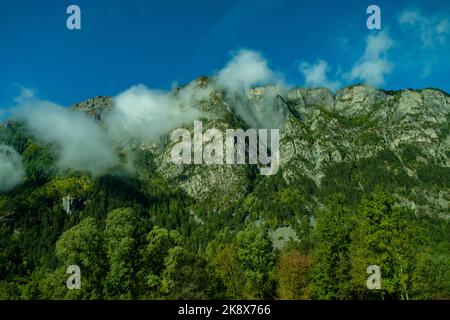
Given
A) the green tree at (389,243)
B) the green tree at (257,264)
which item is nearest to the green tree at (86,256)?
the green tree at (257,264)

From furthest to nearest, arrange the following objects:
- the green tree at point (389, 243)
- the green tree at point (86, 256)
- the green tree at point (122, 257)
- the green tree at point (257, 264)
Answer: the green tree at point (257, 264) < the green tree at point (122, 257) < the green tree at point (86, 256) < the green tree at point (389, 243)

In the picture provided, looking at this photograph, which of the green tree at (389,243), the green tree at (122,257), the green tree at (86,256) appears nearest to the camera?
the green tree at (389,243)

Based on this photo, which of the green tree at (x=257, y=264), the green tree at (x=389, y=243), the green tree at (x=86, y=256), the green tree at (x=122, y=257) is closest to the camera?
the green tree at (x=389, y=243)

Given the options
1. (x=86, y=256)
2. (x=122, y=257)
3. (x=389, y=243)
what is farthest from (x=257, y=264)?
(x=86, y=256)

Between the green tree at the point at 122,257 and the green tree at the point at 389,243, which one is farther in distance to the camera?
the green tree at the point at 122,257

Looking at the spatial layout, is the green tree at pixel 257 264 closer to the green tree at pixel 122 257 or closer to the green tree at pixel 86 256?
the green tree at pixel 122 257

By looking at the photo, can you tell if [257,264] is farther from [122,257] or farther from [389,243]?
[389,243]

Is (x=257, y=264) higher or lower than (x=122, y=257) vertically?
lower

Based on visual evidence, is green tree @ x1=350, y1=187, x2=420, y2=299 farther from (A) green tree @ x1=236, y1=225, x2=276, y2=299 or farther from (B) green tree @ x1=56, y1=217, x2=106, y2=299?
(B) green tree @ x1=56, y1=217, x2=106, y2=299

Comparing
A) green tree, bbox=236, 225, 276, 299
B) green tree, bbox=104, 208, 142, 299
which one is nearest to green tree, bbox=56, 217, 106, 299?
green tree, bbox=104, 208, 142, 299

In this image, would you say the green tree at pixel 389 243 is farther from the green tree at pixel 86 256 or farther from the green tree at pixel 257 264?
the green tree at pixel 86 256

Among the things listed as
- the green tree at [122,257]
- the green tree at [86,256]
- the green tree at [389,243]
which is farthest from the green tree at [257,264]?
the green tree at [86,256]

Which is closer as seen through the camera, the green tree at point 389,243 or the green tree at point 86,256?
the green tree at point 389,243
